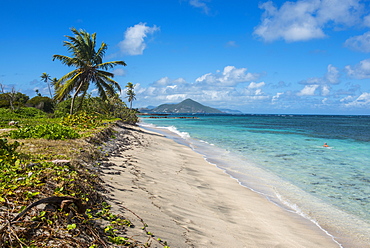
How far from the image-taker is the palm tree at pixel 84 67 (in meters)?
21.7

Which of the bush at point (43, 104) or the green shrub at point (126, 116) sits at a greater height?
the bush at point (43, 104)

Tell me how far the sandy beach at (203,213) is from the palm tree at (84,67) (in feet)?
55.0

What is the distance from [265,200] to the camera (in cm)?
794

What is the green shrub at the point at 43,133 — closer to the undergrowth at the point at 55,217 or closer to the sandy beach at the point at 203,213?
the sandy beach at the point at 203,213

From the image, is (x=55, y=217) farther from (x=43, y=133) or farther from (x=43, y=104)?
(x=43, y=104)

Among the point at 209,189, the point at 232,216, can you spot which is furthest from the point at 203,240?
the point at 209,189

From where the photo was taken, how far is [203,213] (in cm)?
562

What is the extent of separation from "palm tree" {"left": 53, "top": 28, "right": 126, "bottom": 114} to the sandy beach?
660 inches

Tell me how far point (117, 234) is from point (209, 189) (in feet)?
16.8

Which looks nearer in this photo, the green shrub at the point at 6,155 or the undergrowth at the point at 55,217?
the undergrowth at the point at 55,217

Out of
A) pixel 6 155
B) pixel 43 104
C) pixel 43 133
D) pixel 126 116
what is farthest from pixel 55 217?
pixel 43 104

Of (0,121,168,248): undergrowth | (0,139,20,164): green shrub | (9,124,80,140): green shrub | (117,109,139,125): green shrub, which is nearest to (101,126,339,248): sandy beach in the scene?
(0,121,168,248): undergrowth

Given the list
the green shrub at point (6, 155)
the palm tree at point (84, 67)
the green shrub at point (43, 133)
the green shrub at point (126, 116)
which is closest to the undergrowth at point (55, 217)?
the green shrub at point (6, 155)

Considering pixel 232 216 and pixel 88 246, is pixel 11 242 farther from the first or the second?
pixel 232 216
